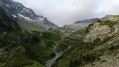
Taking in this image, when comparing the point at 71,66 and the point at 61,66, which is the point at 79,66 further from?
the point at 61,66

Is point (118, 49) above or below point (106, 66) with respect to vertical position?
above

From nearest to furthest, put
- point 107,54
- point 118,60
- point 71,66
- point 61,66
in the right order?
1. point 118,60
2. point 107,54
3. point 71,66
4. point 61,66

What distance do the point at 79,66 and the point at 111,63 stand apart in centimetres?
3020

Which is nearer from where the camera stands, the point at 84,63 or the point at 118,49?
the point at 118,49

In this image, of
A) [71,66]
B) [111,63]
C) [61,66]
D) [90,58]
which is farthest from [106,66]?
[61,66]

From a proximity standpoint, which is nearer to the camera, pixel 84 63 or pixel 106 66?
pixel 106 66

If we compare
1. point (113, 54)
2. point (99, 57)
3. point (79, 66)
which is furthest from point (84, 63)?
point (113, 54)

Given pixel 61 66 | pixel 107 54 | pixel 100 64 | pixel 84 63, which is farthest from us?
pixel 61 66

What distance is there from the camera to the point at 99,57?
443 feet

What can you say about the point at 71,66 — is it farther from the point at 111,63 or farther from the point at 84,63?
the point at 111,63

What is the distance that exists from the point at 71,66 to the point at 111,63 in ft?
136

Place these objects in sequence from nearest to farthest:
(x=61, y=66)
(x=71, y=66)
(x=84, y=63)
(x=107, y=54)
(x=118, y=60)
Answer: (x=118, y=60), (x=107, y=54), (x=84, y=63), (x=71, y=66), (x=61, y=66)

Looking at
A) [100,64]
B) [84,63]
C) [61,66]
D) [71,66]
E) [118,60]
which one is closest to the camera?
[118,60]

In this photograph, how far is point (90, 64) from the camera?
5217 inches
